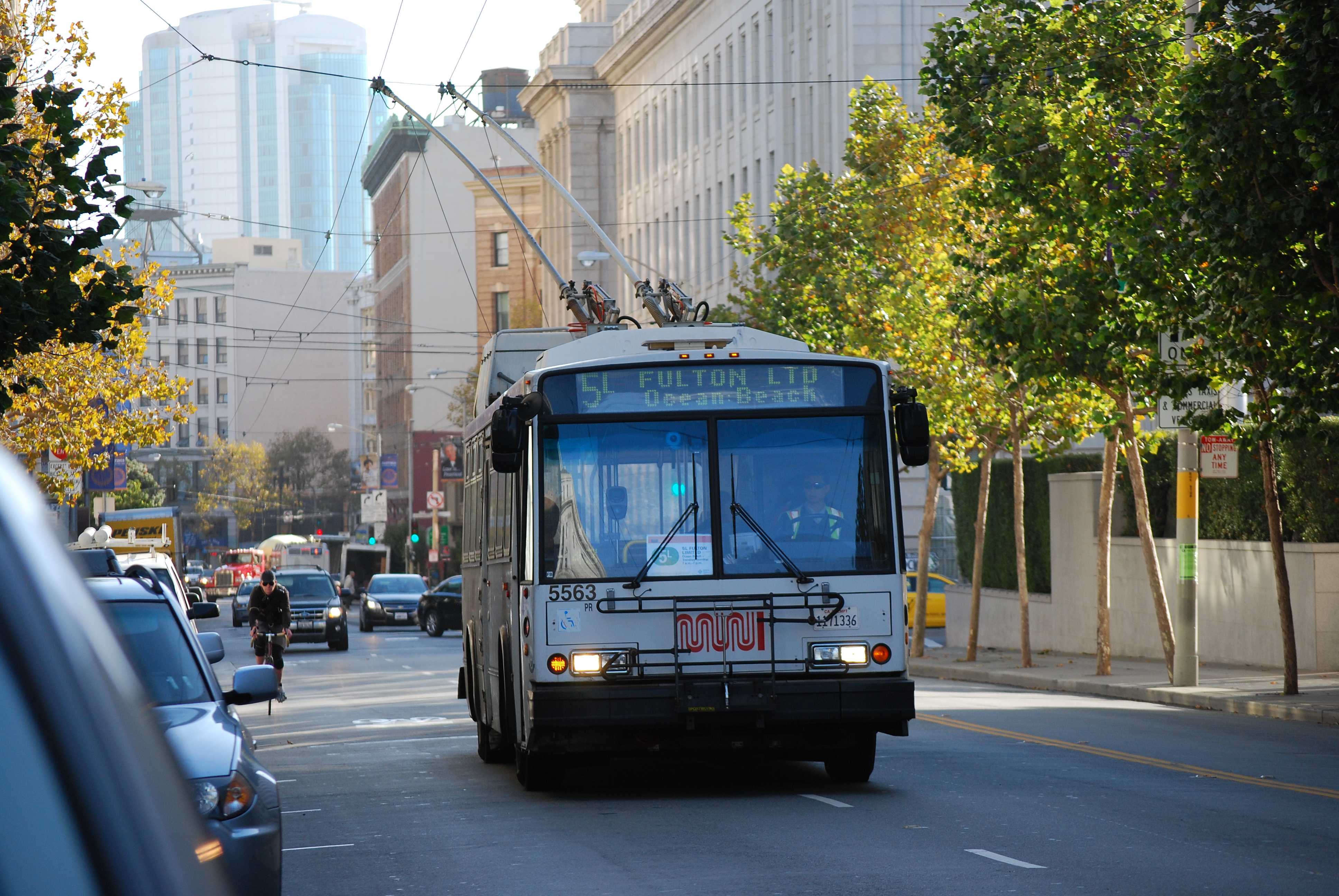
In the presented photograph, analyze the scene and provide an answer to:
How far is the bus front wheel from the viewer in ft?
42.1

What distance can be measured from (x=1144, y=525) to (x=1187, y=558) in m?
1.73

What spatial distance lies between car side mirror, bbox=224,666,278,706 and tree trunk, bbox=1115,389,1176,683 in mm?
17210

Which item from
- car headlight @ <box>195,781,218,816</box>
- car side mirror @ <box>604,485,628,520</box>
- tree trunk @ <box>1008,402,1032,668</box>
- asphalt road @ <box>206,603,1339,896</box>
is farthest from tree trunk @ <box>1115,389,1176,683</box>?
car headlight @ <box>195,781,218,816</box>

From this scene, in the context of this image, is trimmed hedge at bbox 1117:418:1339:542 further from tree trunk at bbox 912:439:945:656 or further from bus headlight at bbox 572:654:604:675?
bus headlight at bbox 572:654:604:675

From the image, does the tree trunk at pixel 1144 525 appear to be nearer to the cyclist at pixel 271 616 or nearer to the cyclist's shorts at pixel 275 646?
the cyclist at pixel 271 616

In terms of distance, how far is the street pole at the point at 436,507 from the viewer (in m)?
82.4

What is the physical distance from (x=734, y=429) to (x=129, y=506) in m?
81.7

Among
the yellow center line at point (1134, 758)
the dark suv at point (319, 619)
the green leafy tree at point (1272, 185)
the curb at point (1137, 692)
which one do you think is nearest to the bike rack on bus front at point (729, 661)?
the yellow center line at point (1134, 758)

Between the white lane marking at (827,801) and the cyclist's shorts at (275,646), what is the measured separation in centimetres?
1402

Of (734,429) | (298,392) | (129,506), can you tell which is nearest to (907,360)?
(734,429)

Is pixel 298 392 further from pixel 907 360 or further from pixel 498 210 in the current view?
pixel 907 360

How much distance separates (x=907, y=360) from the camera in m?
31.0

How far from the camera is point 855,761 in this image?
1305cm

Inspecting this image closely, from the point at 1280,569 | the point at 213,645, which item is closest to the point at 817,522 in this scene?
the point at 213,645
